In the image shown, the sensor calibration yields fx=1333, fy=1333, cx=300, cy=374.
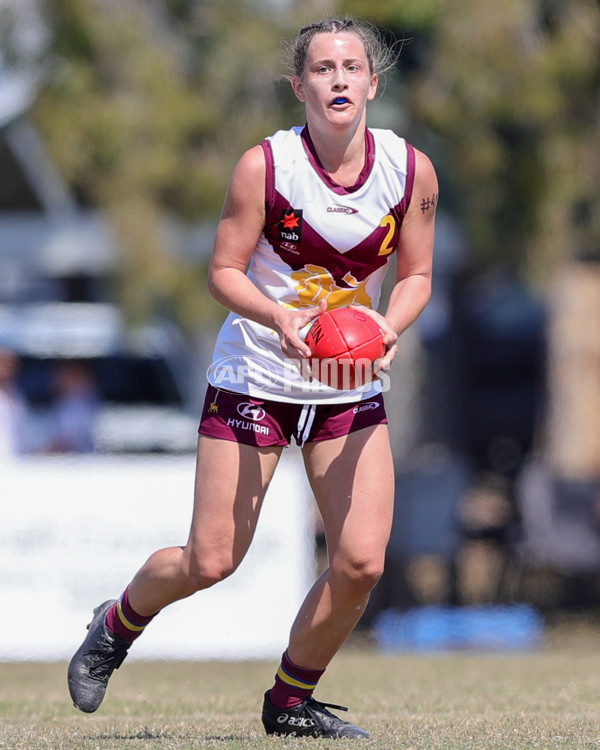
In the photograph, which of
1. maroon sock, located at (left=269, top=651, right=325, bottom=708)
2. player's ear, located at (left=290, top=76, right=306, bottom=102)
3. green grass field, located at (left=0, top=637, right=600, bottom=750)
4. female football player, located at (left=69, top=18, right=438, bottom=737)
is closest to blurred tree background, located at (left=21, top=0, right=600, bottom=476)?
green grass field, located at (left=0, top=637, right=600, bottom=750)

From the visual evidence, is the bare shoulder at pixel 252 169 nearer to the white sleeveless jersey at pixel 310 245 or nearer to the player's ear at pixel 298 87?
the white sleeveless jersey at pixel 310 245

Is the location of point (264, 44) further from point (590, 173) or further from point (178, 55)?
point (590, 173)

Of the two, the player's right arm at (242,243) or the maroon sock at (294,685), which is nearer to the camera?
the player's right arm at (242,243)

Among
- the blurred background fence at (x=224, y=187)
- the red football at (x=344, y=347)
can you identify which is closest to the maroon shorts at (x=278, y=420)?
the red football at (x=344, y=347)

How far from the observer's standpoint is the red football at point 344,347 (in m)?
4.37

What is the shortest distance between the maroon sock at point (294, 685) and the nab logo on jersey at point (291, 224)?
5.08 feet

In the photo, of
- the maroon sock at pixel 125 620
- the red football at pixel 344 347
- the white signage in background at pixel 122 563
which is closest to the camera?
the red football at pixel 344 347

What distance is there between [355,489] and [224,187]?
22.4 ft

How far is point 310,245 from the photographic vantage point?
15.4ft

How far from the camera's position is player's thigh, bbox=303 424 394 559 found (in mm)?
4688

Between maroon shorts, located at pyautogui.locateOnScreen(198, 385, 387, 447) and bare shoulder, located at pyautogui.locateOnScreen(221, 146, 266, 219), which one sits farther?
maroon shorts, located at pyautogui.locateOnScreen(198, 385, 387, 447)

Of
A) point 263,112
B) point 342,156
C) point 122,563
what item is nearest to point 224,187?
point 263,112

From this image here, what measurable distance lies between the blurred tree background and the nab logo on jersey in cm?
634

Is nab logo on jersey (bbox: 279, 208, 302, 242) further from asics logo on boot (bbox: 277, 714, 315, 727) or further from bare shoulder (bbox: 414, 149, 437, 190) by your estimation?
asics logo on boot (bbox: 277, 714, 315, 727)
